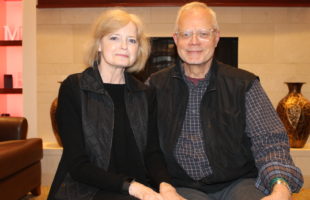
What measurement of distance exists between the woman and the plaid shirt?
153 millimetres

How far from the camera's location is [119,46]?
1.50 metres

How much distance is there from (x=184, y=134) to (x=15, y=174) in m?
1.46

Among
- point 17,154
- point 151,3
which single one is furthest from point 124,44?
point 151,3

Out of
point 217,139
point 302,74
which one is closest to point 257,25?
point 302,74

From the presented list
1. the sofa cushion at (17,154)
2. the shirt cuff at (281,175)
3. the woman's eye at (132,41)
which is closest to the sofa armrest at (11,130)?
the sofa cushion at (17,154)

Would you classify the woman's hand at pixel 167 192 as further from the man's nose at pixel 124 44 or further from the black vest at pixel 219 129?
the man's nose at pixel 124 44

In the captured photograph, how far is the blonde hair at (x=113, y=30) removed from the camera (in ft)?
4.88

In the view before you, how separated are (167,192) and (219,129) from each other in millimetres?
412

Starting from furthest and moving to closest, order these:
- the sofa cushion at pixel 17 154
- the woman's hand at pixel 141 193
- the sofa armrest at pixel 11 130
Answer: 1. the sofa armrest at pixel 11 130
2. the sofa cushion at pixel 17 154
3. the woman's hand at pixel 141 193

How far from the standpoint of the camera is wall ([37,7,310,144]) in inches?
140

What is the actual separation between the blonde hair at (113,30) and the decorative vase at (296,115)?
6.51ft

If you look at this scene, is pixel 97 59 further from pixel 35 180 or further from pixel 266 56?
pixel 266 56

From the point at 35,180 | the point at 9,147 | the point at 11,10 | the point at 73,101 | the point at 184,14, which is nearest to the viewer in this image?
the point at 73,101

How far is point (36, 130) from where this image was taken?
371cm
